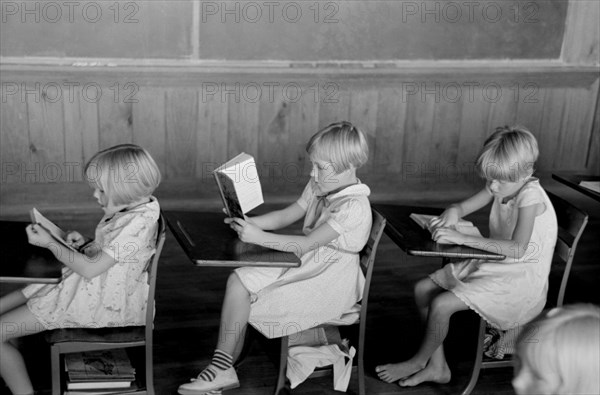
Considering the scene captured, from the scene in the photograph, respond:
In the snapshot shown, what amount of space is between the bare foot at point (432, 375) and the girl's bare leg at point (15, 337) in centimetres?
151

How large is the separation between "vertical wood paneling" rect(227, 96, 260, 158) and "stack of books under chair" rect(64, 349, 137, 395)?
8.16 ft

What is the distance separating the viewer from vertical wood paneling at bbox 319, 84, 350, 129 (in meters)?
5.68

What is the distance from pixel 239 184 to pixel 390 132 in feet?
9.43

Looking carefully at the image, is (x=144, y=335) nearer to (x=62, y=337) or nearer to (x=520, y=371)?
(x=62, y=337)

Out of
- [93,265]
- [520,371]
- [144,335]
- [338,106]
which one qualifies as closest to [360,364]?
[144,335]

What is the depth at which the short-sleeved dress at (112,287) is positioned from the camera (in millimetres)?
3051

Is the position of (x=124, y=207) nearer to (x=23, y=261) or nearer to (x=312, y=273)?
(x=23, y=261)

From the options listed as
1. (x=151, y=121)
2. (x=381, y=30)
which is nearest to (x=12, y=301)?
(x=151, y=121)

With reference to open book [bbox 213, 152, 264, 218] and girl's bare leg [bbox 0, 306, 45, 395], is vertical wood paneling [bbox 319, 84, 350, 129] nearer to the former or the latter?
open book [bbox 213, 152, 264, 218]

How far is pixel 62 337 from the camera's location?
300 centimetres

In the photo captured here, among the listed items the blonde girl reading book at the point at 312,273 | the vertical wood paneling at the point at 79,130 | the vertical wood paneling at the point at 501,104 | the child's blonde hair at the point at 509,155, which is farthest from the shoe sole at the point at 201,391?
the vertical wood paneling at the point at 501,104

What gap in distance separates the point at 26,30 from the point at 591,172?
156 inches

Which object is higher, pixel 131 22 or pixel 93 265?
pixel 131 22

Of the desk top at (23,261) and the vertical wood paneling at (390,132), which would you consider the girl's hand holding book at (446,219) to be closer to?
the desk top at (23,261)
